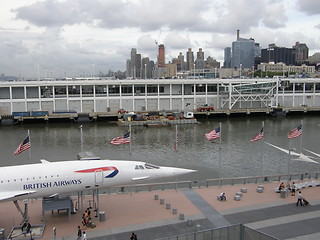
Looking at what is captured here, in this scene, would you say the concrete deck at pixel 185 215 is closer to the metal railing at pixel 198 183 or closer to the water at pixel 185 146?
the metal railing at pixel 198 183

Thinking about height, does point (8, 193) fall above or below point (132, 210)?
above

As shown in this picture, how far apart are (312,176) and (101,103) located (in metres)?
65.3

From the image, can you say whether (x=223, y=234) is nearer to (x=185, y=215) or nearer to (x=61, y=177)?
(x=185, y=215)

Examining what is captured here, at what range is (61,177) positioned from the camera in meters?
21.9

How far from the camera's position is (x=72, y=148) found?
174 ft

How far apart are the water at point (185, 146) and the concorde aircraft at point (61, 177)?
12.9m

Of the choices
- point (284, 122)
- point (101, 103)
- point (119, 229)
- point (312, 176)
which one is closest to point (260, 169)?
point (312, 176)

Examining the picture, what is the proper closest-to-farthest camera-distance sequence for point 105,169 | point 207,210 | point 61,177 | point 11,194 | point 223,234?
1. point 223,234
2. point 11,194
3. point 61,177
4. point 105,169
5. point 207,210

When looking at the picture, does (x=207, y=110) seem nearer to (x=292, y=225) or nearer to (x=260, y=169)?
(x=260, y=169)

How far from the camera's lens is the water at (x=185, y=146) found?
41.0 metres

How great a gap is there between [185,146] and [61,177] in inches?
1315

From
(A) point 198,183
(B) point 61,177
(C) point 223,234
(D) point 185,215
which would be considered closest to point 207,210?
(D) point 185,215

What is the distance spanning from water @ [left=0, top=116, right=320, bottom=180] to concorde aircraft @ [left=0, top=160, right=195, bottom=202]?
12930mm

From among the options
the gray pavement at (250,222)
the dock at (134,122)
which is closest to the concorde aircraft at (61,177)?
the gray pavement at (250,222)
